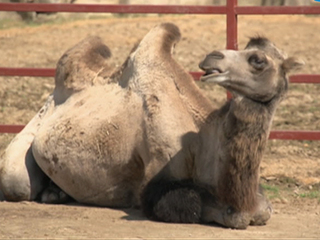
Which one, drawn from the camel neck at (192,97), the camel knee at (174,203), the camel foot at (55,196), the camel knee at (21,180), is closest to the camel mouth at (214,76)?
the camel neck at (192,97)

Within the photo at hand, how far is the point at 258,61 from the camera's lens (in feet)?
20.1

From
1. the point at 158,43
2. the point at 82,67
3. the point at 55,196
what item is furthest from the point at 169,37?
the point at 55,196

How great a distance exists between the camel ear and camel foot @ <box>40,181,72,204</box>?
6.73ft

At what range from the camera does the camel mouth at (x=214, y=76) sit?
598cm

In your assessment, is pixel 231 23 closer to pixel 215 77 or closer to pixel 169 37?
pixel 169 37

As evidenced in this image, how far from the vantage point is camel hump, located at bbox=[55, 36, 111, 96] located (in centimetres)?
738

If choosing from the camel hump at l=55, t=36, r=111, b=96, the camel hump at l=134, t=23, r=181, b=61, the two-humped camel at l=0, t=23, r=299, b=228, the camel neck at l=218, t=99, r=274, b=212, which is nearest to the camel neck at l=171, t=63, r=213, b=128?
the two-humped camel at l=0, t=23, r=299, b=228

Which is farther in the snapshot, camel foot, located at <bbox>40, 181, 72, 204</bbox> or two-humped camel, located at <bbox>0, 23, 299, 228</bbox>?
camel foot, located at <bbox>40, 181, 72, 204</bbox>

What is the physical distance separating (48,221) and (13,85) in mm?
6685

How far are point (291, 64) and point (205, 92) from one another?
599 cm

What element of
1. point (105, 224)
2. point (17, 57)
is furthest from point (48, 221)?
point (17, 57)

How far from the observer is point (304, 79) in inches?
317

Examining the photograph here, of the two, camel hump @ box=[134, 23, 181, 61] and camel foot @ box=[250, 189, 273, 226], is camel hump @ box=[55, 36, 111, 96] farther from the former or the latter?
camel foot @ box=[250, 189, 273, 226]

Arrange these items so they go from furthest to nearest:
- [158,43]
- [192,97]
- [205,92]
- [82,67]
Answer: [205,92]
[82,67]
[158,43]
[192,97]
